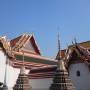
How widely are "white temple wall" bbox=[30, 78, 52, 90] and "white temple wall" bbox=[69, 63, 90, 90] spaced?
2.21 metres

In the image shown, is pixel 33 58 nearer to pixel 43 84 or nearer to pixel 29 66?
pixel 29 66

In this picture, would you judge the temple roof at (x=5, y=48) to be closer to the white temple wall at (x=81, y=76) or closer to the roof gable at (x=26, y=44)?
the roof gable at (x=26, y=44)

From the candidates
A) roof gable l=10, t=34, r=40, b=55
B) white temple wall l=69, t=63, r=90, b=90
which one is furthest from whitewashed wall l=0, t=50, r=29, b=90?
white temple wall l=69, t=63, r=90, b=90

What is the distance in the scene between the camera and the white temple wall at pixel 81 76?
17141 millimetres

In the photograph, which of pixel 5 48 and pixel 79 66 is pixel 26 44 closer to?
pixel 5 48

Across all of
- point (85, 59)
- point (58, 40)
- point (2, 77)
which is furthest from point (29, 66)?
point (58, 40)

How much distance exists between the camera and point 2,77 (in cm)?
2083

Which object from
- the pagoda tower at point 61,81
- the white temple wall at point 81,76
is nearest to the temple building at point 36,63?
the white temple wall at point 81,76

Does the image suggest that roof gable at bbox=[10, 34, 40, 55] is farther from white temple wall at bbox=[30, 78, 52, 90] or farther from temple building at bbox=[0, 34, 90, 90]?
white temple wall at bbox=[30, 78, 52, 90]

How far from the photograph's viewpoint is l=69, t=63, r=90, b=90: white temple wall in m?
17.1

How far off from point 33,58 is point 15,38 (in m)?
4.23

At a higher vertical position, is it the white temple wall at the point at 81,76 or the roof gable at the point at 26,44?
the roof gable at the point at 26,44

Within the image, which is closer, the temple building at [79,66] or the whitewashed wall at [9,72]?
the temple building at [79,66]

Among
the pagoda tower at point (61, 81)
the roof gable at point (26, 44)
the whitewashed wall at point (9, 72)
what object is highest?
the roof gable at point (26, 44)
